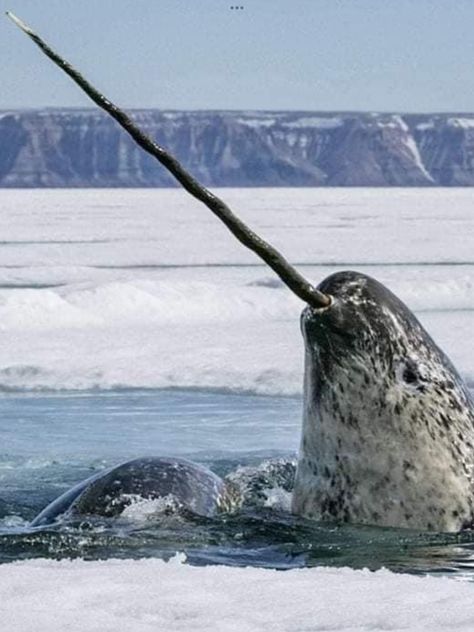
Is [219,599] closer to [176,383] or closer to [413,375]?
[413,375]

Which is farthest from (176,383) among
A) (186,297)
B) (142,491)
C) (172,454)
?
(186,297)

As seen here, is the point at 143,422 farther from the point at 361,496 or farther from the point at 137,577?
the point at 137,577

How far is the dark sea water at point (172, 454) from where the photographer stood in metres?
5.33

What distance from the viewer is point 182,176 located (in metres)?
4.91

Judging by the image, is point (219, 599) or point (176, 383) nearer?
point (219, 599)

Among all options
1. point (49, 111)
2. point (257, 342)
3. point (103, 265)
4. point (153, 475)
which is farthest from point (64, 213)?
point (49, 111)

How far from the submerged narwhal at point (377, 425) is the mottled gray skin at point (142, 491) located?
72 centimetres

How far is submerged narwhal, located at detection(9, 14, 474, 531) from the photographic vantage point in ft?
17.7

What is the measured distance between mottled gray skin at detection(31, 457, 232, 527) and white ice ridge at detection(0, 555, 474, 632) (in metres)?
1.36

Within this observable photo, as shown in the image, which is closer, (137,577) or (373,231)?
(137,577)

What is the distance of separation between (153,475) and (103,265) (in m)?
19.1

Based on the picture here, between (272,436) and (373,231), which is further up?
(272,436)

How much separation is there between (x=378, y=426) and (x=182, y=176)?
110 centimetres

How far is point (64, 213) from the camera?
47875 mm
